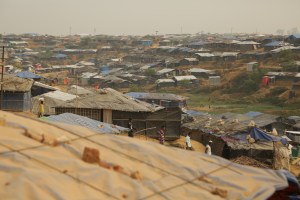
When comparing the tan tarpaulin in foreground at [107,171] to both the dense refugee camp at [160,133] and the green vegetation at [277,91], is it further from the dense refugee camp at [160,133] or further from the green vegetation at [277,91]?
the green vegetation at [277,91]

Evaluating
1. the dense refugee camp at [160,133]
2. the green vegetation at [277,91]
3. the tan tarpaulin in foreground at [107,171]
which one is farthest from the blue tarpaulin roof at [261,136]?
the green vegetation at [277,91]

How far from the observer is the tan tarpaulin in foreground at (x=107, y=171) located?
4.30 metres

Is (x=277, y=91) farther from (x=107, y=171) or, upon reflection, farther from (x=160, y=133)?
(x=107, y=171)

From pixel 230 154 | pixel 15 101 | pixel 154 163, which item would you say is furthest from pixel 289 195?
pixel 15 101

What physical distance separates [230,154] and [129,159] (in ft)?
44.6

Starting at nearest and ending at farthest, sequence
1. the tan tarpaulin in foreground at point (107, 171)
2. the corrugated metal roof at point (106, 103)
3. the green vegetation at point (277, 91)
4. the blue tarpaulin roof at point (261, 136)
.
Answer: the tan tarpaulin in foreground at point (107, 171)
the blue tarpaulin roof at point (261, 136)
the corrugated metal roof at point (106, 103)
the green vegetation at point (277, 91)

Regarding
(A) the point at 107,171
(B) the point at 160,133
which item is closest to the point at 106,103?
(B) the point at 160,133

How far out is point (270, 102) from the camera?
4331 centimetres

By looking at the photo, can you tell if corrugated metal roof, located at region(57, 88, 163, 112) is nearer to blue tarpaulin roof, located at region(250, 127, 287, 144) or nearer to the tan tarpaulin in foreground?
blue tarpaulin roof, located at region(250, 127, 287, 144)

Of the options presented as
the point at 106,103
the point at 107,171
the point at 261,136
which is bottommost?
the point at 261,136

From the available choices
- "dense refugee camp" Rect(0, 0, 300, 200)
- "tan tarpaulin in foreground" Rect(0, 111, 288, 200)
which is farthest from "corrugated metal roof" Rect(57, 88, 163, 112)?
"tan tarpaulin in foreground" Rect(0, 111, 288, 200)

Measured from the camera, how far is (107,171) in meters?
4.89

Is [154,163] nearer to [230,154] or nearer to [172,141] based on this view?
[230,154]

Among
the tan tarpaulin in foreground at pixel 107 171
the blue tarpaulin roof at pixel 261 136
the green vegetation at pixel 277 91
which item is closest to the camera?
the tan tarpaulin in foreground at pixel 107 171
